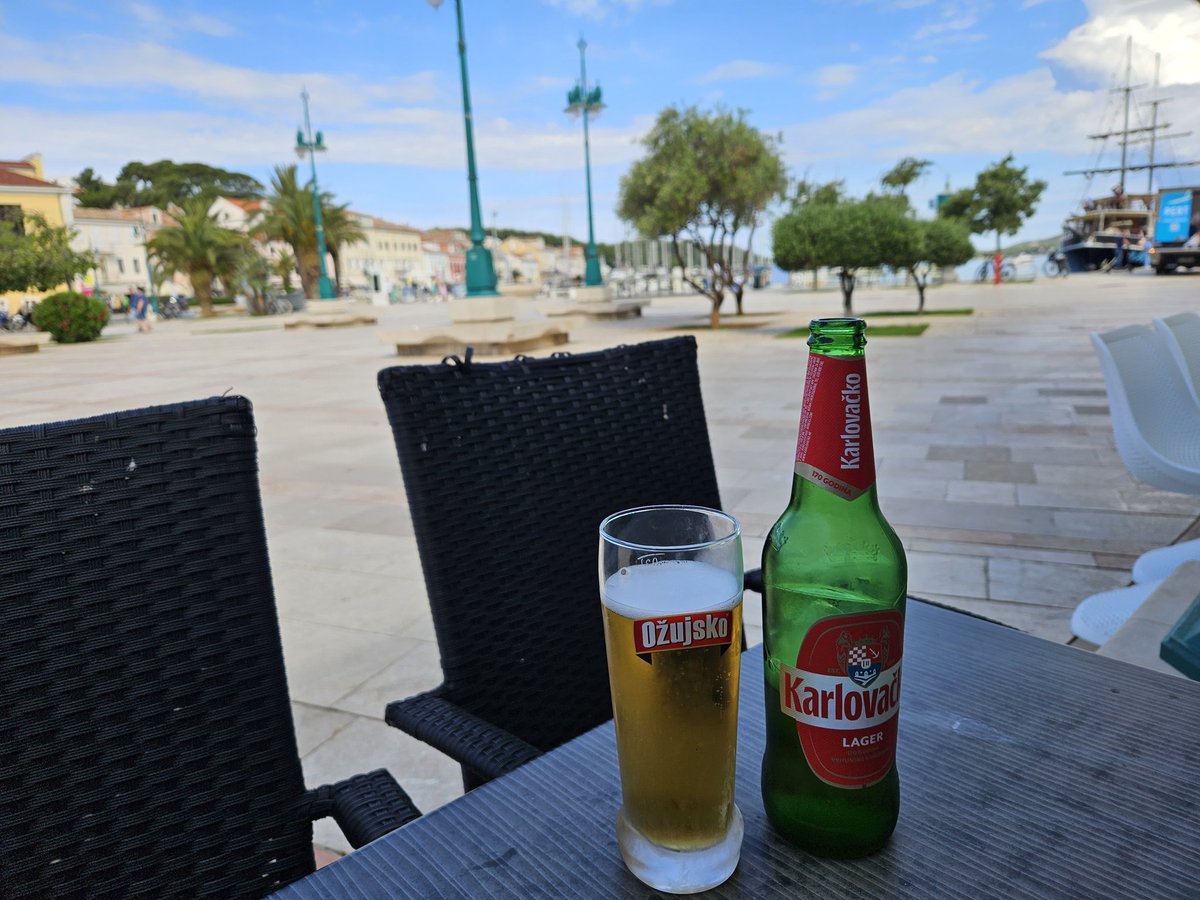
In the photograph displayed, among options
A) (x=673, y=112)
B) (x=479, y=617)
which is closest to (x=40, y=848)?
(x=479, y=617)

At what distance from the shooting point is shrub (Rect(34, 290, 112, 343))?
20.3 metres

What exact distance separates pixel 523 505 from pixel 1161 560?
8.97 ft

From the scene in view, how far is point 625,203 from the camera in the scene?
17.7 m

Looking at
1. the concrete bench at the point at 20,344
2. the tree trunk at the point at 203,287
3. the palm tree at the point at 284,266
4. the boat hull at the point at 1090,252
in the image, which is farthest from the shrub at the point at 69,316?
the boat hull at the point at 1090,252

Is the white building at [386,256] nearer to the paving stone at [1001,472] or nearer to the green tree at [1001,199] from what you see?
the green tree at [1001,199]

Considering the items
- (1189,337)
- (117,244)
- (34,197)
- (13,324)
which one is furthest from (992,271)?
(117,244)

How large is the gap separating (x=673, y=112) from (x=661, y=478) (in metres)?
16.9

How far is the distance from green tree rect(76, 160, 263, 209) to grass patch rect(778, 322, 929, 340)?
209 ft

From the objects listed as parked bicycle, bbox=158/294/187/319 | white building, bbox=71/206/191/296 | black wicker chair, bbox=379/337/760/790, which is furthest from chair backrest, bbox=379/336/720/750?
white building, bbox=71/206/191/296

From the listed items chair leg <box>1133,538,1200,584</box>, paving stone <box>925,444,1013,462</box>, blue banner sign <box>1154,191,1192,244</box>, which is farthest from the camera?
blue banner sign <box>1154,191,1192,244</box>

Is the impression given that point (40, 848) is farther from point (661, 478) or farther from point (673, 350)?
point (673, 350)

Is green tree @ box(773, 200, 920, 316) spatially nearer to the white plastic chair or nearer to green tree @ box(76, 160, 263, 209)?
the white plastic chair

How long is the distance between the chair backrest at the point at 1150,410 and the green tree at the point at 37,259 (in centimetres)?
2418

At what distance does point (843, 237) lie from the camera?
555 inches
